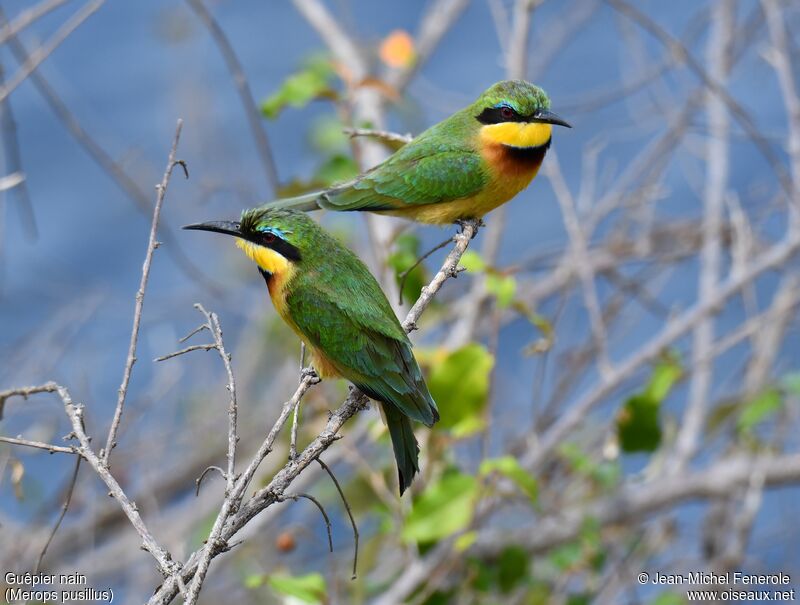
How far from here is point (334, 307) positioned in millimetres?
2289

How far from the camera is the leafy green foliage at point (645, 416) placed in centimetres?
310

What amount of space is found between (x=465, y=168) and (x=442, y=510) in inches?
37.0

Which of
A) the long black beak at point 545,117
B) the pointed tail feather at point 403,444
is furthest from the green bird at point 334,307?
the long black beak at point 545,117

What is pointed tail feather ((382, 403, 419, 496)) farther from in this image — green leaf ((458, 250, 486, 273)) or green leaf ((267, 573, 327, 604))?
green leaf ((458, 250, 486, 273))

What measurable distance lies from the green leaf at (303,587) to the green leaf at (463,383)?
602 mm

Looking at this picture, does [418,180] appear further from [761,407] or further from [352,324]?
[761,407]

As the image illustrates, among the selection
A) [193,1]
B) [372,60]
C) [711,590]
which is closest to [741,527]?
[711,590]

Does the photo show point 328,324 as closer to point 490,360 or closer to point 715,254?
point 490,360

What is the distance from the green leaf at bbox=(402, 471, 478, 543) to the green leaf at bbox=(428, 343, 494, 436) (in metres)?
0.14

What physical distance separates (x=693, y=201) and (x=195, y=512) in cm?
342

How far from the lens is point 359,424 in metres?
3.32

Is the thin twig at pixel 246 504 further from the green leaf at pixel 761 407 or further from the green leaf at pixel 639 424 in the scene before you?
the green leaf at pixel 761 407

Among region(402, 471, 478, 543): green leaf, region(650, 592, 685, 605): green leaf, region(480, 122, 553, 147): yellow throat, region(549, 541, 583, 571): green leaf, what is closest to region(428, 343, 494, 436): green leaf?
region(402, 471, 478, 543): green leaf

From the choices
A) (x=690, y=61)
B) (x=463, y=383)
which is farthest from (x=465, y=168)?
(x=690, y=61)
